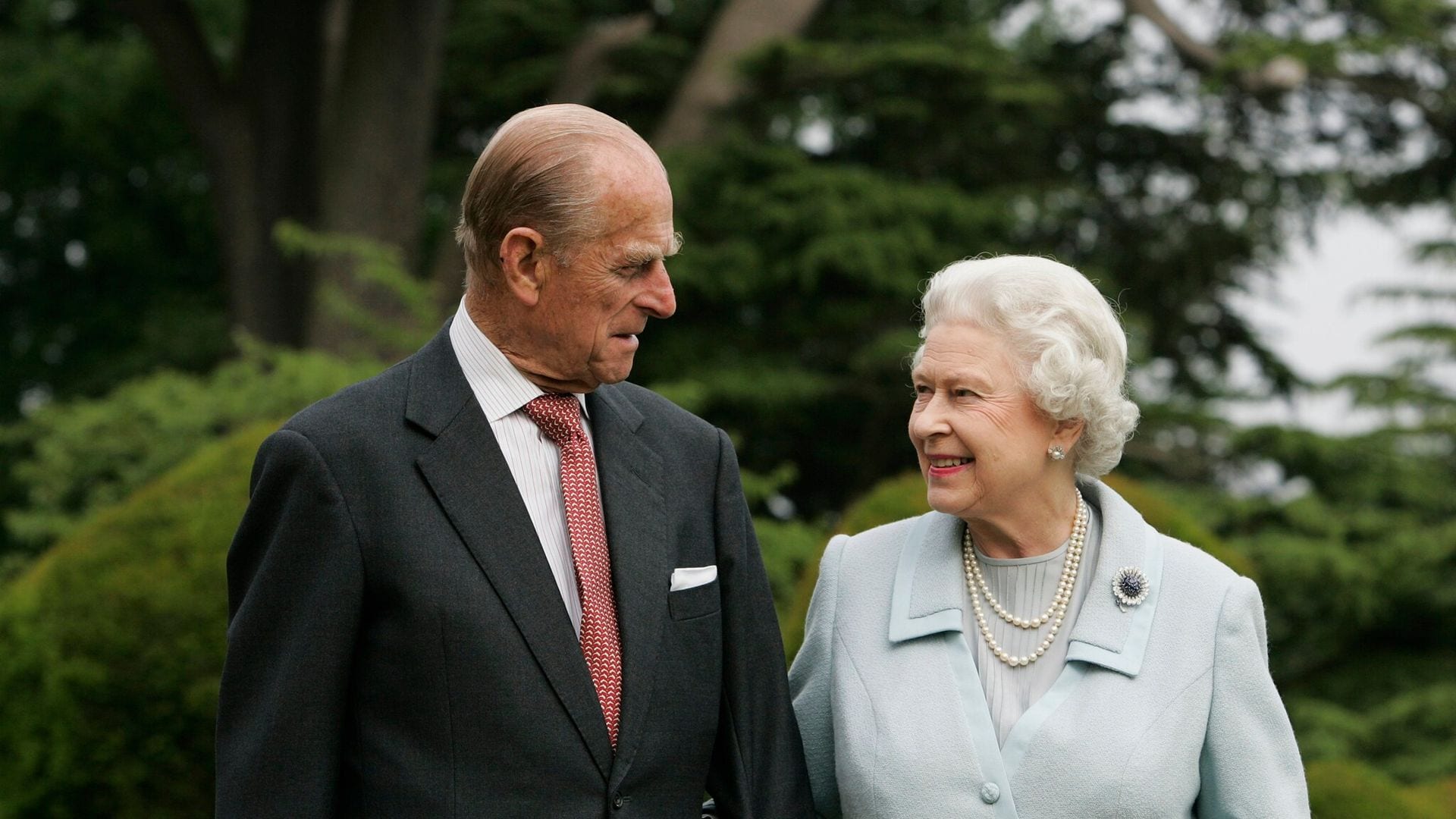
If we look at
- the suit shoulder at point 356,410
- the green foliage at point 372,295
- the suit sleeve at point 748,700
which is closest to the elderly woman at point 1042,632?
the suit sleeve at point 748,700

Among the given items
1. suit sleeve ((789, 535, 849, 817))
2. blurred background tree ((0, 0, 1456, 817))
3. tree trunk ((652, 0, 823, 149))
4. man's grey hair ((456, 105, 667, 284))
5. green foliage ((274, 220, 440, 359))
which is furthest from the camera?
tree trunk ((652, 0, 823, 149))

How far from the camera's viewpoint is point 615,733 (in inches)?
104

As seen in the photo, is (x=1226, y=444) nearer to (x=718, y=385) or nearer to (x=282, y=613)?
(x=718, y=385)

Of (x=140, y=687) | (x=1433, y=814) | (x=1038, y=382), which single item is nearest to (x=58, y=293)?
(x=140, y=687)

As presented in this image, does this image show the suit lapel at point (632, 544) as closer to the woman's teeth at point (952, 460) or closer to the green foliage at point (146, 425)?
the woman's teeth at point (952, 460)

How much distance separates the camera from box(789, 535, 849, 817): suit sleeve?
3.13 meters

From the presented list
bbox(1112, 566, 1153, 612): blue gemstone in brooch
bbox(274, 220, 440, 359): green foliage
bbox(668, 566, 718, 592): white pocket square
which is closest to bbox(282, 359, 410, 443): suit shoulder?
bbox(668, 566, 718, 592): white pocket square

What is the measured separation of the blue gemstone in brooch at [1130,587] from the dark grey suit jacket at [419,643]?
803 millimetres

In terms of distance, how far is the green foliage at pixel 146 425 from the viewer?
7812 millimetres

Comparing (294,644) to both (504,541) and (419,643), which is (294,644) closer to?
(419,643)

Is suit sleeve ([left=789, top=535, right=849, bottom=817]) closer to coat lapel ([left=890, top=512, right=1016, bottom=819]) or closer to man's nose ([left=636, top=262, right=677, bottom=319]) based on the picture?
coat lapel ([left=890, top=512, right=1016, bottom=819])

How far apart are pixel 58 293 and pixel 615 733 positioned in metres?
12.3

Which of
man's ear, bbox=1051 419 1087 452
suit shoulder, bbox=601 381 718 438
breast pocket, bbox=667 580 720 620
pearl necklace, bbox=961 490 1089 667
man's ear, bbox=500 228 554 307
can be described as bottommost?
pearl necklace, bbox=961 490 1089 667

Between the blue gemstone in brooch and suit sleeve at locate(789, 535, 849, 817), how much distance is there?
0.54 metres
